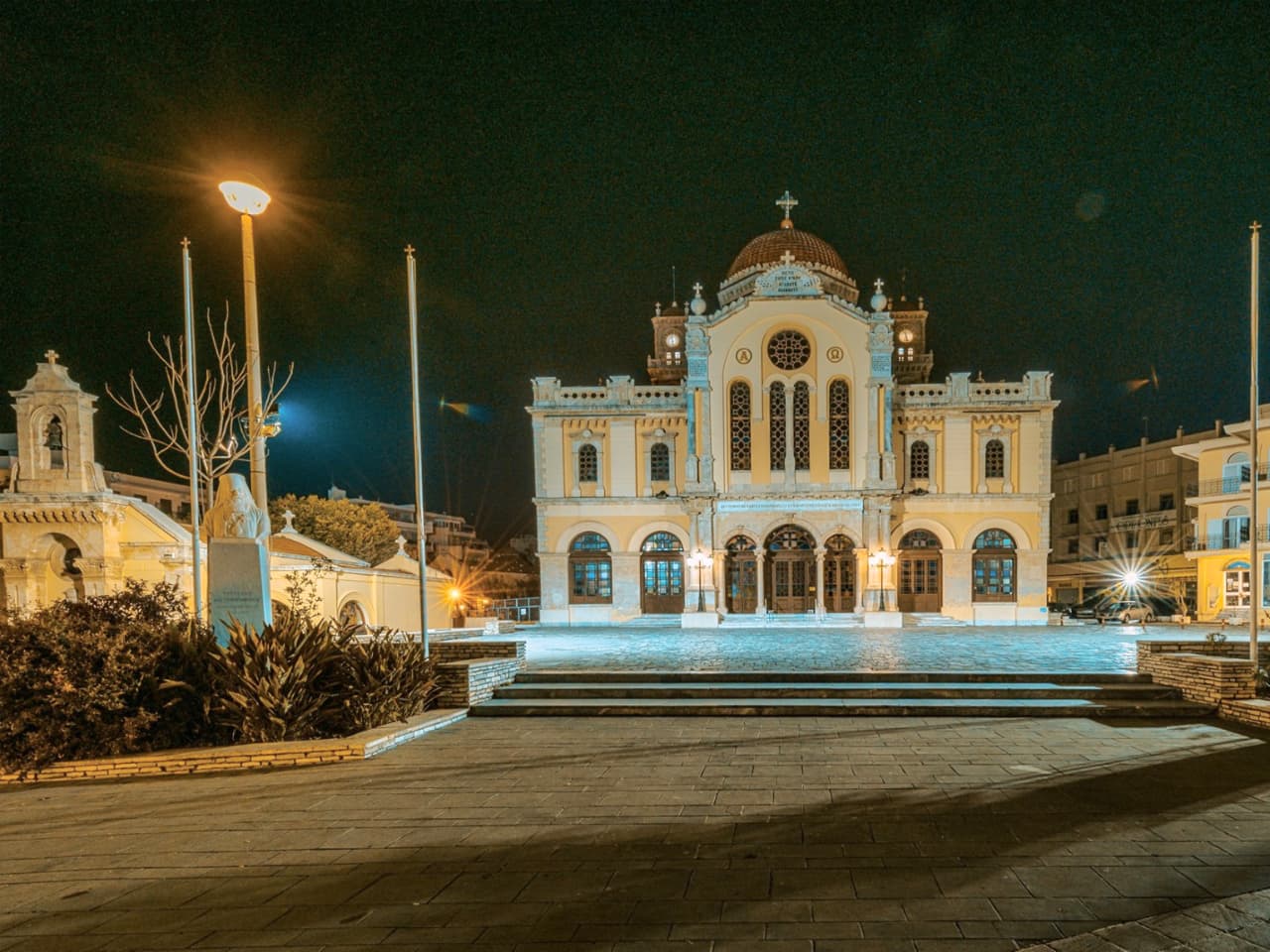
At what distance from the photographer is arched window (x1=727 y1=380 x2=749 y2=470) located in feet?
→ 88.1

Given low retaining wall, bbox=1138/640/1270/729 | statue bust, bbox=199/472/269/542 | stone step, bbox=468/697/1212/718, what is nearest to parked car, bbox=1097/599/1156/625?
low retaining wall, bbox=1138/640/1270/729

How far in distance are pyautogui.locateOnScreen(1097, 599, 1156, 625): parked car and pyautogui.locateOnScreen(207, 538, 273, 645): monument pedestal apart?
29108mm

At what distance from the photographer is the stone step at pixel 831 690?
9383mm

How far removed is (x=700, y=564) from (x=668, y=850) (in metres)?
21.2

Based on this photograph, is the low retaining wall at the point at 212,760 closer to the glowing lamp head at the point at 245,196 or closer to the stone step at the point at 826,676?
the stone step at the point at 826,676

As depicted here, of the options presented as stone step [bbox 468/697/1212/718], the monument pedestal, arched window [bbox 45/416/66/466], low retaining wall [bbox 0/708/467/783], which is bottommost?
stone step [bbox 468/697/1212/718]

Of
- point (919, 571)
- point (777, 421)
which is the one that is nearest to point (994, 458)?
point (919, 571)

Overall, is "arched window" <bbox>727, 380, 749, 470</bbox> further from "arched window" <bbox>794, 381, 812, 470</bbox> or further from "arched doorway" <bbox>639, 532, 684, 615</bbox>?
"arched doorway" <bbox>639, 532, 684, 615</bbox>

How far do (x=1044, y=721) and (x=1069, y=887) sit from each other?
5165mm

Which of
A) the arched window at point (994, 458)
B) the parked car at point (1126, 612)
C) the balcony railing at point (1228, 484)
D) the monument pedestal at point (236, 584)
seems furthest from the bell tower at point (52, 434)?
the balcony railing at point (1228, 484)

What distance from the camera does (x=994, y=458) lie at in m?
27.3

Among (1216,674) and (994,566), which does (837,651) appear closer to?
(1216,674)

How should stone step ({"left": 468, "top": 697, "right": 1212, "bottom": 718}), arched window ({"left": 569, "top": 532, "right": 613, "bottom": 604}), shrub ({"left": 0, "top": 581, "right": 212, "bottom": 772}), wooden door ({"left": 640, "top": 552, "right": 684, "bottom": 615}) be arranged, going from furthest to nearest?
1. arched window ({"left": 569, "top": 532, "right": 613, "bottom": 604})
2. wooden door ({"left": 640, "top": 552, "right": 684, "bottom": 615})
3. stone step ({"left": 468, "top": 697, "right": 1212, "bottom": 718})
4. shrub ({"left": 0, "top": 581, "right": 212, "bottom": 772})

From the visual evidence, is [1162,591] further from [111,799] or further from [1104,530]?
[111,799]
